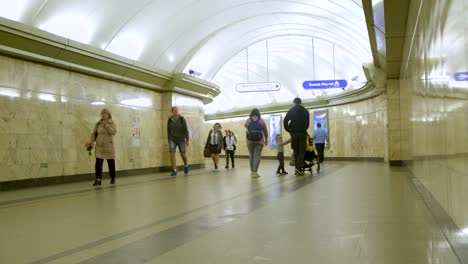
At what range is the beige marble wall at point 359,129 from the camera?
18500 mm

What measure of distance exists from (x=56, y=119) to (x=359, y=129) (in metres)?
14.6

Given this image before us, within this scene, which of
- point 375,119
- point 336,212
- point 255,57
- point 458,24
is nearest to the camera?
point 458,24

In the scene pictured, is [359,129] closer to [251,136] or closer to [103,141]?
[251,136]

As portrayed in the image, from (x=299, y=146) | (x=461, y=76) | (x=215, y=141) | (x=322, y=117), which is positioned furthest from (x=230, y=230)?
(x=322, y=117)

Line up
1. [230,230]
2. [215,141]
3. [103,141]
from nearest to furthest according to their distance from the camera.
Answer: [230,230] < [103,141] < [215,141]

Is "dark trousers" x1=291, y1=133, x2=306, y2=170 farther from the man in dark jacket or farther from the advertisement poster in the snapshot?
the advertisement poster

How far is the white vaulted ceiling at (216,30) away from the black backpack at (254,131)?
16.4ft

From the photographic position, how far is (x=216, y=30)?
17438 millimetres

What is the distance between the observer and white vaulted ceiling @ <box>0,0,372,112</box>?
11.1 metres

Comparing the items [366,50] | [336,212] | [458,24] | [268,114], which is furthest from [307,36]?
[458,24]

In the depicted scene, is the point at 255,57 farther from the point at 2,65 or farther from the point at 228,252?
the point at 228,252

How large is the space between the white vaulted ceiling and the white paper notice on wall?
224 centimetres

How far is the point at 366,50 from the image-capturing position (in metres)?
17.9

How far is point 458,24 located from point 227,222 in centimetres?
279
